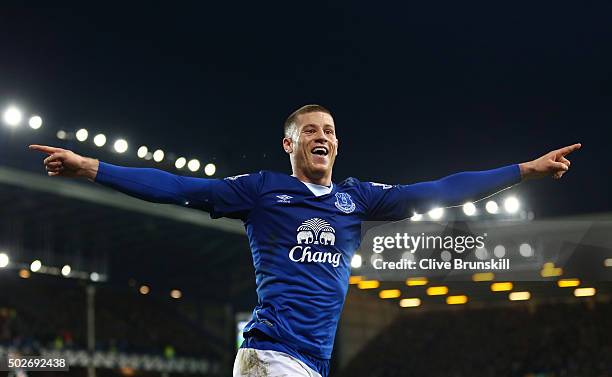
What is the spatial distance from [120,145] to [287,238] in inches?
938

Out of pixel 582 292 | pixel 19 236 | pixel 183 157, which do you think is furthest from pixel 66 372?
pixel 582 292

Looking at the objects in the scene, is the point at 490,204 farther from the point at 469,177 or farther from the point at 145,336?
the point at 469,177

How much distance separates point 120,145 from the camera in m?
27.6

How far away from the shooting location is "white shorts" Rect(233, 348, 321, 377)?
4246 millimetres

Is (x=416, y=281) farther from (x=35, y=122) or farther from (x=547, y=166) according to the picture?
(x=547, y=166)

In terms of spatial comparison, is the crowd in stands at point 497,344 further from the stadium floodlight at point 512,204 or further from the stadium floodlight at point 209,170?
the stadium floodlight at point 209,170

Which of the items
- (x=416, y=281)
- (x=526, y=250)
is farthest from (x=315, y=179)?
(x=416, y=281)

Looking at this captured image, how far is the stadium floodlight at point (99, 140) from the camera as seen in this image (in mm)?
26797

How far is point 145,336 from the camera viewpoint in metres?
35.5

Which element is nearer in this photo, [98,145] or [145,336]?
[98,145]

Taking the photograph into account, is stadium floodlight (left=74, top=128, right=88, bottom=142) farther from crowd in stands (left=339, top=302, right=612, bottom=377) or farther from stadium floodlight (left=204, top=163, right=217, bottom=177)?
crowd in stands (left=339, top=302, right=612, bottom=377)

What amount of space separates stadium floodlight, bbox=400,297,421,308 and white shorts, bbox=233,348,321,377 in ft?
107

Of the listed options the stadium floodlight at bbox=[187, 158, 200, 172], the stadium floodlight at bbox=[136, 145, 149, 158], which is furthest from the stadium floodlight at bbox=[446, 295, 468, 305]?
the stadium floodlight at bbox=[136, 145, 149, 158]

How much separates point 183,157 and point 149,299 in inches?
406
